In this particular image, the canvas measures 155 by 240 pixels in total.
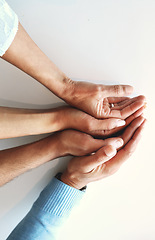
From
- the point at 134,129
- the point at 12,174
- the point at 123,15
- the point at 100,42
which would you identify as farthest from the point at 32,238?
the point at 123,15

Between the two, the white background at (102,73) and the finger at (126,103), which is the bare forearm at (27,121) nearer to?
the white background at (102,73)

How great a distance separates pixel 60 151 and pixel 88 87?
243 millimetres

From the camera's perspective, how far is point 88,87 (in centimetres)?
71

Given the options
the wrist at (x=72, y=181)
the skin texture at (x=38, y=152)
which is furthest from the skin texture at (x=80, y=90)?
the wrist at (x=72, y=181)

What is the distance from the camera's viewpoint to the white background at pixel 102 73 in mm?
730

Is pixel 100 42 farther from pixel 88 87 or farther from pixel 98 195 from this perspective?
pixel 98 195

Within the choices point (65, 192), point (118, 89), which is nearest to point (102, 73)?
point (118, 89)

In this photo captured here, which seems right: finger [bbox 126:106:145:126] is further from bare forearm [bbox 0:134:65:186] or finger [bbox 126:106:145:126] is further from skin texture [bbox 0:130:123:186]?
bare forearm [bbox 0:134:65:186]

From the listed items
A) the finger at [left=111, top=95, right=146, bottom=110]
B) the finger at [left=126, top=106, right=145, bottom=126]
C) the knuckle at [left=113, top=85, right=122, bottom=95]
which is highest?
the knuckle at [left=113, top=85, right=122, bottom=95]

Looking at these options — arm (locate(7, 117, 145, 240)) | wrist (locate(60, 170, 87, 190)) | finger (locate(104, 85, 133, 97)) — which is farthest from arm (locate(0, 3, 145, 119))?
wrist (locate(60, 170, 87, 190))

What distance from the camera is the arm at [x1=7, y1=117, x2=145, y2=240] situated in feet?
2.33

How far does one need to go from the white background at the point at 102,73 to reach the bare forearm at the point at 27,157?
56 millimetres

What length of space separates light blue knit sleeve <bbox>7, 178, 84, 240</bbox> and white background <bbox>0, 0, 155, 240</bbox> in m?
0.08

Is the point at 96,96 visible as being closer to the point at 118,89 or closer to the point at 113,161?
the point at 118,89
